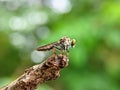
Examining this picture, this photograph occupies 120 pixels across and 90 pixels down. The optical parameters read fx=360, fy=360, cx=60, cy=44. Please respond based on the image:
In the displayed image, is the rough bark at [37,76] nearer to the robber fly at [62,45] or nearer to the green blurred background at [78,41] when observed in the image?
the robber fly at [62,45]

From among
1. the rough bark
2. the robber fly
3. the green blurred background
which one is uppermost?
the green blurred background

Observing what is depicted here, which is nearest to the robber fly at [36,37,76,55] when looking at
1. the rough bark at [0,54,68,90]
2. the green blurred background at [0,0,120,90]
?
the rough bark at [0,54,68,90]

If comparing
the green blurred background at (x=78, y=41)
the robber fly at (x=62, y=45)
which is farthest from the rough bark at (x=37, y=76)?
the green blurred background at (x=78, y=41)

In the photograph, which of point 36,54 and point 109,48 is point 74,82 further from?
point 36,54

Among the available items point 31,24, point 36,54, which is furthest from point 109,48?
point 31,24

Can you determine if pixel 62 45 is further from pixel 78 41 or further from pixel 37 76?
pixel 78 41

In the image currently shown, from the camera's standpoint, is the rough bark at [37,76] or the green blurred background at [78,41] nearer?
the rough bark at [37,76]

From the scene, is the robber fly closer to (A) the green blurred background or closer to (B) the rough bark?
(B) the rough bark

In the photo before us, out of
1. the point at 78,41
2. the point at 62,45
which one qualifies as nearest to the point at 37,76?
the point at 62,45
